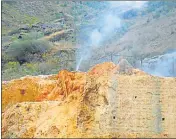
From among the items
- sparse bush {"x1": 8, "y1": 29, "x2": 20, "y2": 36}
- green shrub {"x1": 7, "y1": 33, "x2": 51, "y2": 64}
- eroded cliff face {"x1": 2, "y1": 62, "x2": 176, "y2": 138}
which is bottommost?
eroded cliff face {"x1": 2, "y1": 62, "x2": 176, "y2": 138}

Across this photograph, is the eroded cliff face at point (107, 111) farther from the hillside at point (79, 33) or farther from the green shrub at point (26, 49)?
the green shrub at point (26, 49)

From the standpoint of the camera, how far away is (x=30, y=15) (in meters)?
43.1

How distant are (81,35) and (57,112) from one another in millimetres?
29822

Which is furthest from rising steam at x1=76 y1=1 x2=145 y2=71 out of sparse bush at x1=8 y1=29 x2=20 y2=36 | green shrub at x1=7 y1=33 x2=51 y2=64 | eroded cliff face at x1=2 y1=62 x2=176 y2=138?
eroded cliff face at x1=2 y1=62 x2=176 y2=138

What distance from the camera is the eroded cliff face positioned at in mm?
10180

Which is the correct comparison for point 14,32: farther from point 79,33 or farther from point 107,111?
point 107,111

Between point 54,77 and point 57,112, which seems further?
point 54,77

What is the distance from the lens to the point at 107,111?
33.7 feet

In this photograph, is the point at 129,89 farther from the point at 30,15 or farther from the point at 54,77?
the point at 30,15

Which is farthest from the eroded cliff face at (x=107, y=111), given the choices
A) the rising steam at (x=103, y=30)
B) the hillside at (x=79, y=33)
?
the rising steam at (x=103, y=30)

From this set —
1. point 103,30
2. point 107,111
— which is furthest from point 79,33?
point 107,111

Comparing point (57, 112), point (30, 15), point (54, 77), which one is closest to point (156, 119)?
point (57, 112)

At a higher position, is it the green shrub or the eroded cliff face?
the green shrub

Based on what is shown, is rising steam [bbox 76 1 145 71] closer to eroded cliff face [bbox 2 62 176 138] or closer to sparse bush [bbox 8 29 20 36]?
sparse bush [bbox 8 29 20 36]
